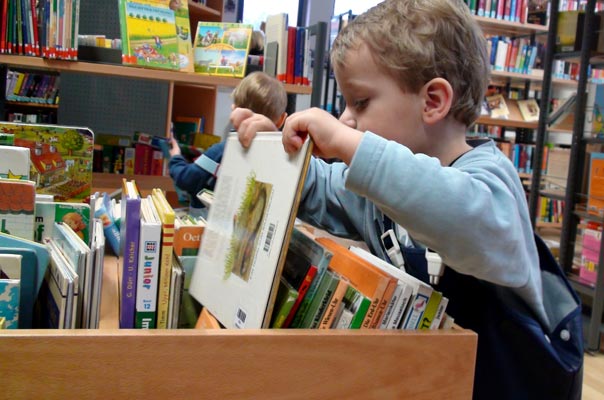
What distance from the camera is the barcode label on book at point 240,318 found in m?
0.82

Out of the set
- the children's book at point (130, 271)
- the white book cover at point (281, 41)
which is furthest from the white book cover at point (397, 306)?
the white book cover at point (281, 41)

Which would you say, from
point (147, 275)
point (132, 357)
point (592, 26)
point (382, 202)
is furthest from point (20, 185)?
point (592, 26)

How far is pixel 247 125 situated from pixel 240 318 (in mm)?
379

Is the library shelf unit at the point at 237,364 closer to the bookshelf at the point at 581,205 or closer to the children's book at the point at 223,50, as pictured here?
the children's book at the point at 223,50

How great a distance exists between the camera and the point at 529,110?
258 inches

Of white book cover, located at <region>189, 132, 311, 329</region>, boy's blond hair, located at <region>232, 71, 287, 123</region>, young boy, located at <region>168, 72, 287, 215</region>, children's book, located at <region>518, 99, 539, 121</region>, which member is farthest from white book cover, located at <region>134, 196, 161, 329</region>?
children's book, located at <region>518, 99, 539, 121</region>

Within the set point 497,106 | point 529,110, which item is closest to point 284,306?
point 497,106

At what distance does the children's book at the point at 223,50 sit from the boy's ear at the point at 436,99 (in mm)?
2128

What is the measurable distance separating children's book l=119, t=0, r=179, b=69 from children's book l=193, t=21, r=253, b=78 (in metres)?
0.21

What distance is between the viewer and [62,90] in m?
4.12

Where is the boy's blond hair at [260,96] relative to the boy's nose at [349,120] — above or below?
above

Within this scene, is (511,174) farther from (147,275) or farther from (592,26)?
(592,26)

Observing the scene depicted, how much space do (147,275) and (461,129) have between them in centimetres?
56

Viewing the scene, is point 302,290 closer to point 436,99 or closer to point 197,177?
point 436,99
